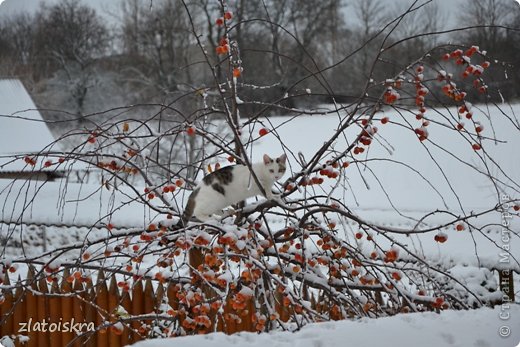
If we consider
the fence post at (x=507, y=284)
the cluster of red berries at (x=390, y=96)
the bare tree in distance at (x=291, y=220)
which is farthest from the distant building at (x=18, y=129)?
the fence post at (x=507, y=284)

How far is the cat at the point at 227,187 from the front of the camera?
152cm

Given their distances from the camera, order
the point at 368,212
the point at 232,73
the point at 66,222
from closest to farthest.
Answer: the point at 232,73
the point at 368,212
the point at 66,222

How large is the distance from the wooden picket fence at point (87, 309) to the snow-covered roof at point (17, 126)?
1.56ft

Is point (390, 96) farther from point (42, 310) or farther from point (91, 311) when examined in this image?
point (42, 310)

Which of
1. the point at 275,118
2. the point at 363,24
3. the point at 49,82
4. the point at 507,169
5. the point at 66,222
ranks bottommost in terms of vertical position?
the point at 66,222

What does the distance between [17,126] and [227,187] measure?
1009 millimetres

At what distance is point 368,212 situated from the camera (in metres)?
2.20

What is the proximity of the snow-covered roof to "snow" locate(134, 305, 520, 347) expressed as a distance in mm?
1195

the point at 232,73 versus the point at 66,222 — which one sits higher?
the point at 232,73

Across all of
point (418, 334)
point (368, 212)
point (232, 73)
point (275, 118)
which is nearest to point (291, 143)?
point (275, 118)

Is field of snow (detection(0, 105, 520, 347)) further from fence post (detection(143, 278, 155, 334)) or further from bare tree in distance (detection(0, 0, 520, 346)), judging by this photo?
fence post (detection(143, 278, 155, 334))

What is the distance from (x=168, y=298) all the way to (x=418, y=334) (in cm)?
78

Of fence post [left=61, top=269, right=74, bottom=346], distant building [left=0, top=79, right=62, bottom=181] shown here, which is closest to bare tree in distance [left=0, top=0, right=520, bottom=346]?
fence post [left=61, top=269, right=74, bottom=346]

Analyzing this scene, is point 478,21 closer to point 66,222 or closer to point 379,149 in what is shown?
point 379,149
